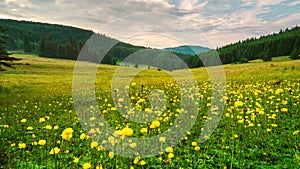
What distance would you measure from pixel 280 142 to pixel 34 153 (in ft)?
18.6

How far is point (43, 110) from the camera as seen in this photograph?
10430mm

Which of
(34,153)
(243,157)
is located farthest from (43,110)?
(243,157)

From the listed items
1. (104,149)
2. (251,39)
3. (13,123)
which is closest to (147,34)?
(104,149)

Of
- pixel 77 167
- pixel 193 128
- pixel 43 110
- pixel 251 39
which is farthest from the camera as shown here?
pixel 251 39

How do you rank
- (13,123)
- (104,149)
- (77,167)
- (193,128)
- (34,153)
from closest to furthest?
(77,167), (104,149), (34,153), (193,128), (13,123)

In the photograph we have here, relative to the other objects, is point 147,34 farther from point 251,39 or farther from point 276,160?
point 251,39

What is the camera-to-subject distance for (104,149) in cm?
476

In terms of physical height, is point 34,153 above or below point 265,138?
below

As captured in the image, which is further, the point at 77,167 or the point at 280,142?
the point at 280,142

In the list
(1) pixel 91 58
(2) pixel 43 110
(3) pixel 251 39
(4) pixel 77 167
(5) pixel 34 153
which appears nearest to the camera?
(4) pixel 77 167

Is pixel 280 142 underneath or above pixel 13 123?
above

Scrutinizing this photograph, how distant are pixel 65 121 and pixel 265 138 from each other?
634 cm

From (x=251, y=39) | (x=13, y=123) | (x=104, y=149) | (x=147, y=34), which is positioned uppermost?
(x=251, y=39)

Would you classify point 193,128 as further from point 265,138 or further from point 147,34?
point 147,34
